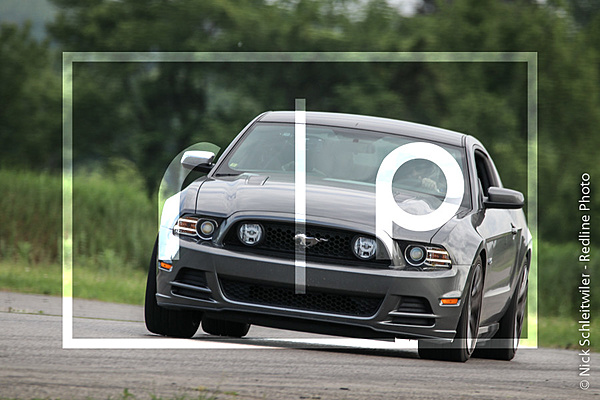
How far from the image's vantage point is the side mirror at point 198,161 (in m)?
7.97

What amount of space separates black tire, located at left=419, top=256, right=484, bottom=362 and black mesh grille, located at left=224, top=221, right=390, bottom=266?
0.73 metres

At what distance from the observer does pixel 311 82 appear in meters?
27.1

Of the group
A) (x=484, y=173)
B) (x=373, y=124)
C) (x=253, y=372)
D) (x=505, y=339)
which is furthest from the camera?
(x=484, y=173)

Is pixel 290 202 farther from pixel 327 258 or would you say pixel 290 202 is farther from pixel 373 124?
pixel 373 124

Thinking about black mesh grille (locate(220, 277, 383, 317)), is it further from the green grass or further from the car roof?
the green grass

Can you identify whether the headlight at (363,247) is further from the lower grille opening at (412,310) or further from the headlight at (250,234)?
the headlight at (250,234)

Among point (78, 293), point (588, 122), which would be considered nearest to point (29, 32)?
point (588, 122)

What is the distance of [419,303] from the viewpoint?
270 inches

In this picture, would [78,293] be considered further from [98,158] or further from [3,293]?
[98,158]

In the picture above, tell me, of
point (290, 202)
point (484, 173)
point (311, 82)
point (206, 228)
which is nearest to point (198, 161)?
point (206, 228)

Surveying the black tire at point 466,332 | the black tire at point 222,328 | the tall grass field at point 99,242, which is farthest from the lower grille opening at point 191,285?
the tall grass field at point 99,242

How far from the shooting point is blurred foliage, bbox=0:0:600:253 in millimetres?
25328

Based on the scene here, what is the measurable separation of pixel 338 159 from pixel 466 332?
163 cm
